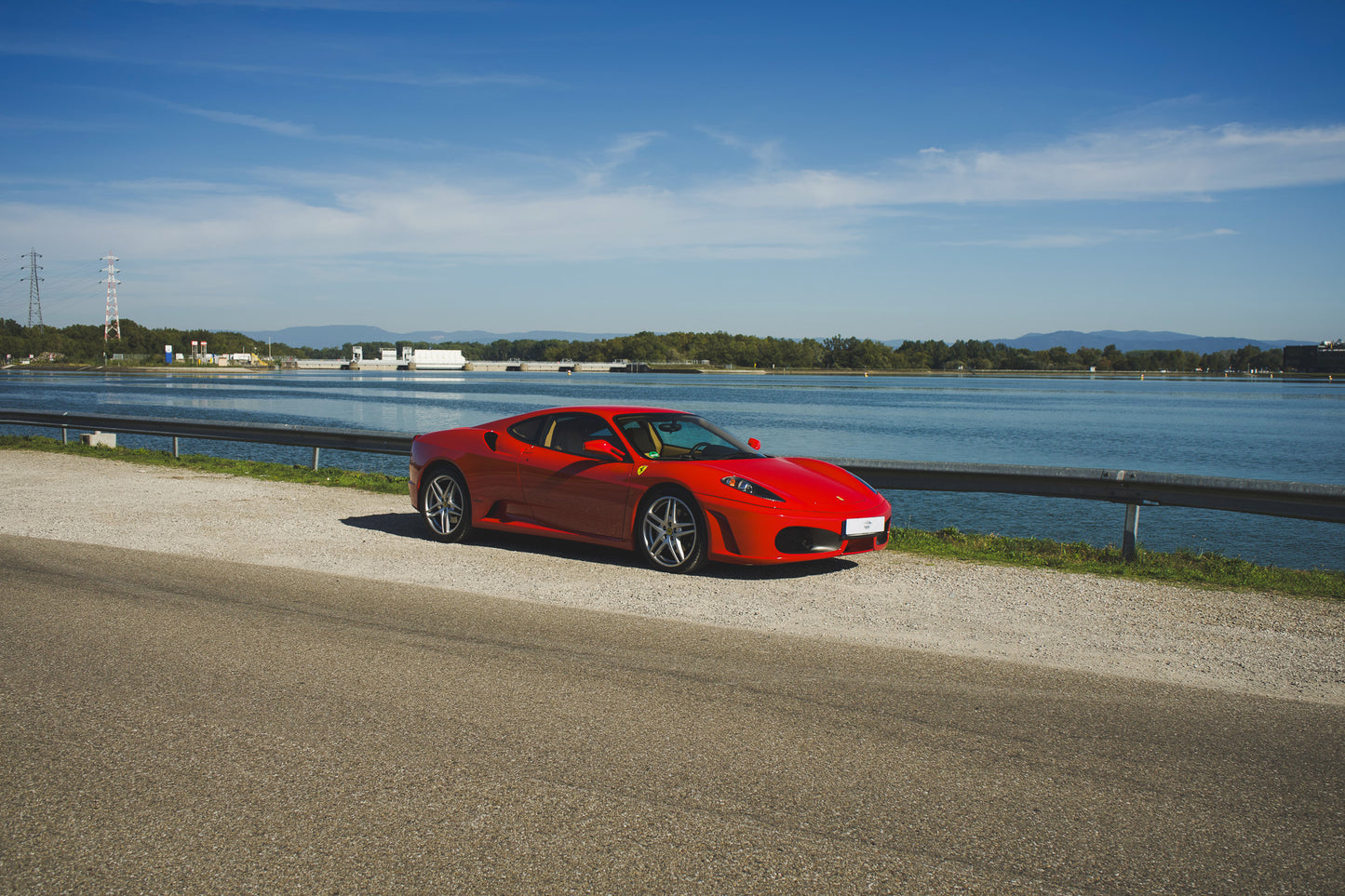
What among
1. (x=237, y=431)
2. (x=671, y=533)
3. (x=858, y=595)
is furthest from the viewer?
(x=237, y=431)

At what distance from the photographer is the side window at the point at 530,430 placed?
29.8 feet

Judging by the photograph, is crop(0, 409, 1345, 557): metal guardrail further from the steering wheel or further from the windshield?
the steering wheel

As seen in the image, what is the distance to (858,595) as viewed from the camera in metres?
7.42

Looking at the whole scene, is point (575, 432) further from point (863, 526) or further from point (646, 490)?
point (863, 526)

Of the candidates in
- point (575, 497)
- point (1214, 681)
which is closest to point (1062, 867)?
point (1214, 681)

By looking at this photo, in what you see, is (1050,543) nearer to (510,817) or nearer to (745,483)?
(745,483)

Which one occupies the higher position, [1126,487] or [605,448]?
[605,448]

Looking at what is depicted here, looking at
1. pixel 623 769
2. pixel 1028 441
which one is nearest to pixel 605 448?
pixel 623 769

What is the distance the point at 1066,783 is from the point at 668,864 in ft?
5.72

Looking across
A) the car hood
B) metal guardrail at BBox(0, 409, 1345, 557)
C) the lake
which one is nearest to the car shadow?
the car hood

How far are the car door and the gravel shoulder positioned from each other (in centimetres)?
40

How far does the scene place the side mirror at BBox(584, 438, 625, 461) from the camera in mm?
8297

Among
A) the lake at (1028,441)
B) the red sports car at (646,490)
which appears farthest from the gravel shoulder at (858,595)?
the lake at (1028,441)

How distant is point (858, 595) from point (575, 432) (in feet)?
10.3
